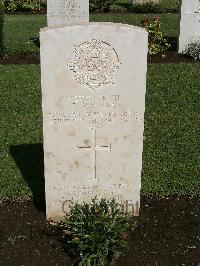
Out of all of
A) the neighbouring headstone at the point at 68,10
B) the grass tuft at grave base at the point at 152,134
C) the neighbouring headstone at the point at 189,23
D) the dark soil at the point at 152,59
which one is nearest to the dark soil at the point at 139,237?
the grass tuft at grave base at the point at 152,134

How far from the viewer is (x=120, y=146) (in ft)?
14.5

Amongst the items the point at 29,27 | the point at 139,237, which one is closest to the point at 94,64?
the point at 139,237

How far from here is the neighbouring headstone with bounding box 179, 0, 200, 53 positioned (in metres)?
11.6

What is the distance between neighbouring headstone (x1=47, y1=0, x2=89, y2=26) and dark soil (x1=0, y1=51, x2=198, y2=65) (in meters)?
1.14

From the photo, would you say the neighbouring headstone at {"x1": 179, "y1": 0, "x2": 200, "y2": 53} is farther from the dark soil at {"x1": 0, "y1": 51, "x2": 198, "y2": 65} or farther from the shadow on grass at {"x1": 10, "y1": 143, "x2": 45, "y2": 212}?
the shadow on grass at {"x1": 10, "y1": 143, "x2": 45, "y2": 212}

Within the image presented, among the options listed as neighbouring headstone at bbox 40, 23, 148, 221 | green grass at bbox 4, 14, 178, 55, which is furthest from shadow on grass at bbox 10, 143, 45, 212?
green grass at bbox 4, 14, 178, 55

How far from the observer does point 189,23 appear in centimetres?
1182

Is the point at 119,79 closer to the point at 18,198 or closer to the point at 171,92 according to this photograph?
the point at 18,198

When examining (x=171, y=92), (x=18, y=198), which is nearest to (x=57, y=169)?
(x=18, y=198)

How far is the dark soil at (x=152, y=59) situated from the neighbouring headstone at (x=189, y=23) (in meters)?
0.36

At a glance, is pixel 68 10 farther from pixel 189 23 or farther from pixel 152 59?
pixel 189 23

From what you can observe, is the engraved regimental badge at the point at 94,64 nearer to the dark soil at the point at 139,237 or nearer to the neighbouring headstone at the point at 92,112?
the neighbouring headstone at the point at 92,112

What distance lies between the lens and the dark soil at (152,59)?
11.6 metres

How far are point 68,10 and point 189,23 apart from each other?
10.4 ft
